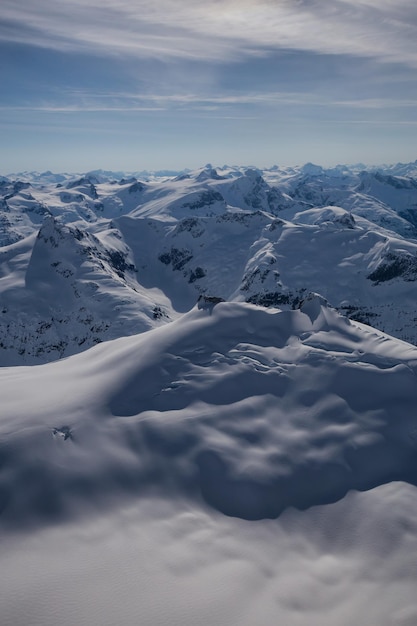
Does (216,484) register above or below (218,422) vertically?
below

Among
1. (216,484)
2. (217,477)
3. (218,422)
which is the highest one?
(218,422)

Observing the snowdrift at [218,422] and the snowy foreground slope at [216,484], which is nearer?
the snowy foreground slope at [216,484]

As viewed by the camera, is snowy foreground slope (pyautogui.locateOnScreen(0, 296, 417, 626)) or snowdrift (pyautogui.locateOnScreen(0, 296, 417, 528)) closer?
snowy foreground slope (pyautogui.locateOnScreen(0, 296, 417, 626))

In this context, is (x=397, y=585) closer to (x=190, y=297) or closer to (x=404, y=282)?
(x=404, y=282)

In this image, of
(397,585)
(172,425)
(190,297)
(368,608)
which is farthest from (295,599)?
(190,297)

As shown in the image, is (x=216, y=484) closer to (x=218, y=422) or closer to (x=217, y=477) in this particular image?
(x=217, y=477)

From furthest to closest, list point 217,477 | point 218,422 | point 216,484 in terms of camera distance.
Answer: point 218,422, point 217,477, point 216,484

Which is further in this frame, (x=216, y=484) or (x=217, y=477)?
(x=217, y=477)

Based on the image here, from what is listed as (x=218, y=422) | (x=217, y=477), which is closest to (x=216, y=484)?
(x=217, y=477)
